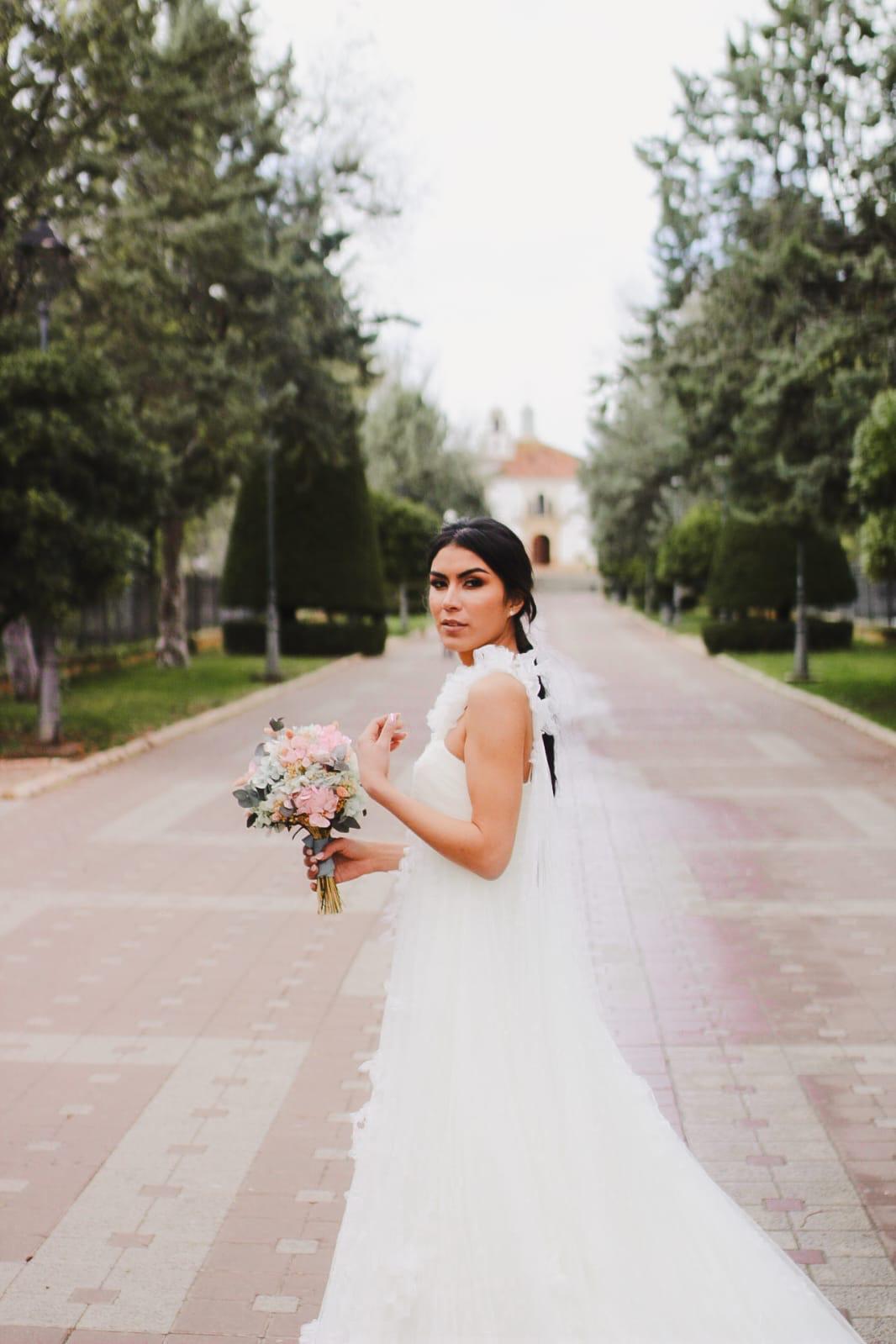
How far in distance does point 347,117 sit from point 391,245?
286cm

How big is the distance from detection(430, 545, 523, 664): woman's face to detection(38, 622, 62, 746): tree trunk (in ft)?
44.4

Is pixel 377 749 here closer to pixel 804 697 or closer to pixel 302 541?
pixel 804 697

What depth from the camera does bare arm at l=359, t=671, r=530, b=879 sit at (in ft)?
9.34

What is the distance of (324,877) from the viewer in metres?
3.17

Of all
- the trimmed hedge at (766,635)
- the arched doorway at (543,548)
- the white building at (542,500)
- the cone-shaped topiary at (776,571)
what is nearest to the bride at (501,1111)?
the trimmed hedge at (766,635)

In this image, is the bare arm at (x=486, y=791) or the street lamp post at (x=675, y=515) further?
the street lamp post at (x=675, y=515)

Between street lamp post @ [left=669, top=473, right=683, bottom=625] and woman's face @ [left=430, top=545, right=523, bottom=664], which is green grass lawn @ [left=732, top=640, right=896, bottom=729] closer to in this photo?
street lamp post @ [left=669, top=473, right=683, bottom=625]

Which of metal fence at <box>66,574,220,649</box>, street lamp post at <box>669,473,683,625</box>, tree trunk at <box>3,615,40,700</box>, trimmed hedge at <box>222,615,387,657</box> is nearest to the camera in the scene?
tree trunk at <box>3,615,40,700</box>

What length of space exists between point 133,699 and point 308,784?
65.3 feet

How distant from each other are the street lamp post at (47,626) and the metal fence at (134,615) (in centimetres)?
750

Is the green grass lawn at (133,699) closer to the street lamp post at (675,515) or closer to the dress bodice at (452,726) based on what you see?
the dress bodice at (452,726)

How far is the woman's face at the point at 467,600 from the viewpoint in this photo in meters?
3.04

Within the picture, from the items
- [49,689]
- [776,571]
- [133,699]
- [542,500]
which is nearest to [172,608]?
[133,699]

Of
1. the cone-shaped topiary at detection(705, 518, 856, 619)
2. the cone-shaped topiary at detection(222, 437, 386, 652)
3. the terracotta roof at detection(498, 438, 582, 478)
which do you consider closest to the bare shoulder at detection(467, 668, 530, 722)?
the cone-shaped topiary at detection(222, 437, 386, 652)
